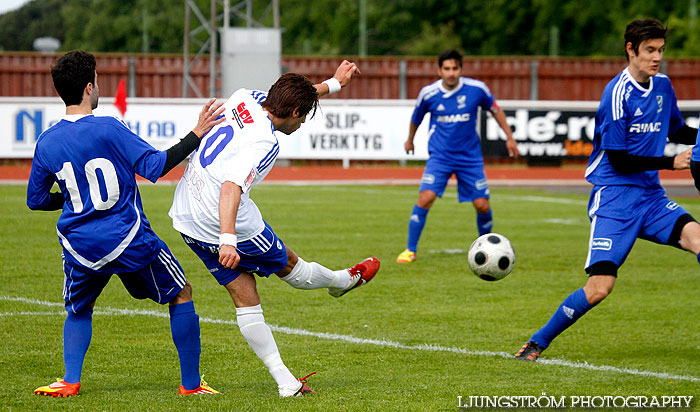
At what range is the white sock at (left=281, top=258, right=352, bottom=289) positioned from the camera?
5.33m

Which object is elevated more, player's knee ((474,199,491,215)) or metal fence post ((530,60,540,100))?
metal fence post ((530,60,540,100))

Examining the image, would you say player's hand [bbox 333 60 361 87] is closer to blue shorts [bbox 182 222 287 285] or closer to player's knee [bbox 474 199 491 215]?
blue shorts [bbox 182 222 287 285]

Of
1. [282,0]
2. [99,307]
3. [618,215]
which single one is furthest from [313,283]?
[282,0]

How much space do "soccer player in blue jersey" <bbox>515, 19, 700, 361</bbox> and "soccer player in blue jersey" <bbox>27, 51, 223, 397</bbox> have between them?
2445 millimetres

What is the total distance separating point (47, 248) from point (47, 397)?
5623 mm

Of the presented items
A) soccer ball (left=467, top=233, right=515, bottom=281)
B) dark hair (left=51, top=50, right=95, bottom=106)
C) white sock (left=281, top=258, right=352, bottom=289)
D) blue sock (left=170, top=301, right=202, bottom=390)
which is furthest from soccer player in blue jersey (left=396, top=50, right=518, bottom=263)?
dark hair (left=51, top=50, right=95, bottom=106)

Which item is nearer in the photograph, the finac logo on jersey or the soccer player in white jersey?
the soccer player in white jersey

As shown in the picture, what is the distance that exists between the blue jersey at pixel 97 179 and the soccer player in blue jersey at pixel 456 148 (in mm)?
5762

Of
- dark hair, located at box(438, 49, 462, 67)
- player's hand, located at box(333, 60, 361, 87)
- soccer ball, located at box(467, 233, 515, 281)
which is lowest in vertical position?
soccer ball, located at box(467, 233, 515, 281)

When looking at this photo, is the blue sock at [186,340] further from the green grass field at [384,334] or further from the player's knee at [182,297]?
the green grass field at [384,334]

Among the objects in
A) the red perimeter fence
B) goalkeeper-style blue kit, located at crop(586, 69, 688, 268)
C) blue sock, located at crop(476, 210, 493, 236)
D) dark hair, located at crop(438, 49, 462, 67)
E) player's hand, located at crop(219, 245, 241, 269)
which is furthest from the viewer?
the red perimeter fence

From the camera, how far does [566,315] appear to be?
5.78 metres

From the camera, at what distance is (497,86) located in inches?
1153

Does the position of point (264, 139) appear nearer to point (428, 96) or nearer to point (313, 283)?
point (313, 283)
